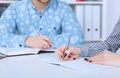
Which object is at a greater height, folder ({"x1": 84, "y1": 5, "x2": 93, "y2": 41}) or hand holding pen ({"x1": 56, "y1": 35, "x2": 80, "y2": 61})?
folder ({"x1": 84, "y1": 5, "x2": 93, "y2": 41})

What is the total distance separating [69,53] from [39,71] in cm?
27

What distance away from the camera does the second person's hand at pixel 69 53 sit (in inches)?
53.7

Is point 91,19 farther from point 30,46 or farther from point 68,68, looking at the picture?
point 68,68

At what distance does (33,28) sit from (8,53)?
69 cm

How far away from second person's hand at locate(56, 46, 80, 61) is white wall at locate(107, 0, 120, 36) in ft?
5.13

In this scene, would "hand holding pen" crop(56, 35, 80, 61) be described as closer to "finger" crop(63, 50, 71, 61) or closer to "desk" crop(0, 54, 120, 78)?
"finger" crop(63, 50, 71, 61)

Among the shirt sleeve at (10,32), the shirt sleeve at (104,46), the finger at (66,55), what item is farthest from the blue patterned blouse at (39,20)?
the finger at (66,55)

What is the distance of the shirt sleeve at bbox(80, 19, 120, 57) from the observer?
150 cm

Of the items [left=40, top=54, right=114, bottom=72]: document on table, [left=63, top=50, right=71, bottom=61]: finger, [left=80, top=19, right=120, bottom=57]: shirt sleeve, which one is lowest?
[left=40, top=54, right=114, bottom=72]: document on table

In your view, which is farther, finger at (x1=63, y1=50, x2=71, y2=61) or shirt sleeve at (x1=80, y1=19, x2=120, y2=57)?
shirt sleeve at (x1=80, y1=19, x2=120, y2=57)

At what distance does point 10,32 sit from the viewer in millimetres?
2107

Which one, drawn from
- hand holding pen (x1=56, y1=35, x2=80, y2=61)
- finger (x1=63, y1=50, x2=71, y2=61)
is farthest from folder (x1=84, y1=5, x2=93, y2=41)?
finger (x1=63, y1=50, x2=71, y2=61)

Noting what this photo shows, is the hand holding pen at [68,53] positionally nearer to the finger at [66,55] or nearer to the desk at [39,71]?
the finger at [66,55]

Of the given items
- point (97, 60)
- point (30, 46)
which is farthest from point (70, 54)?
point (30, 46)
